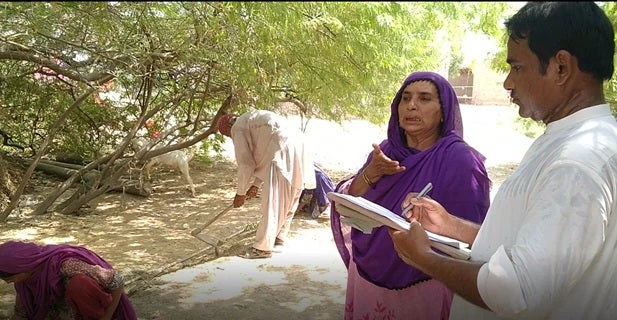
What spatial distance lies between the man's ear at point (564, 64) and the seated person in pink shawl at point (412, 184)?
960 millimetres

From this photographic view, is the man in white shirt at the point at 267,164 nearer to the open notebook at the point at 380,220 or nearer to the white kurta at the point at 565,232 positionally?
the open notebook at the point at 380,220

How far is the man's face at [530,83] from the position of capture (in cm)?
106

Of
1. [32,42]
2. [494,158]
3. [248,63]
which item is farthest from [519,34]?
[494,158]

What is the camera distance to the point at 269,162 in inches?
197

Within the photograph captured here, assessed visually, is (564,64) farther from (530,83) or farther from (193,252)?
(193,252)

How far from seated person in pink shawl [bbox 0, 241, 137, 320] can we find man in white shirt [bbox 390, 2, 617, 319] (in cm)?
149

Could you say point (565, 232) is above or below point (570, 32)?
below

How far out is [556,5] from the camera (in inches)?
39.1

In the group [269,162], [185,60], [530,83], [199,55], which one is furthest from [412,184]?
[269,162]

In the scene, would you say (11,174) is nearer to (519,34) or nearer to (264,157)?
(264,157)

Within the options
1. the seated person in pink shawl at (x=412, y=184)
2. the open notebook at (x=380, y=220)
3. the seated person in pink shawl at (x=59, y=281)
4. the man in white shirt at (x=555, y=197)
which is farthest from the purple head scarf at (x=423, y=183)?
the seated person in pink shawl at (x=59, y=281)

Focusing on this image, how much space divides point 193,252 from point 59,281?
126 inches

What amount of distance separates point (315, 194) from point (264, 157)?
72.9 inches

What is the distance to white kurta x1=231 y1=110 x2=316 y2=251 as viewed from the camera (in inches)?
195
